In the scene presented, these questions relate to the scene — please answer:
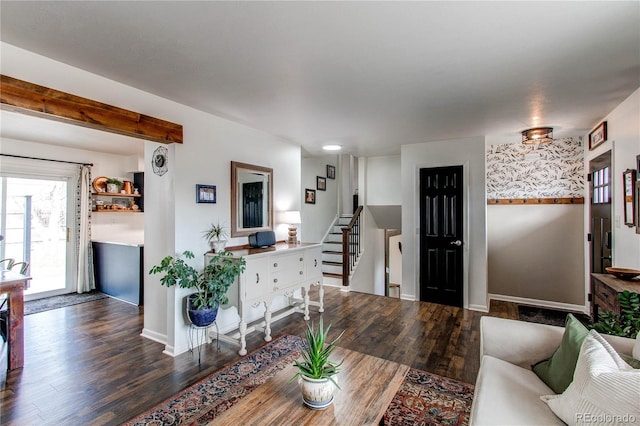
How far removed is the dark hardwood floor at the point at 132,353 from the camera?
7.07 ft

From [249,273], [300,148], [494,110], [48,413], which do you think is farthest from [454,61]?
[48,413]

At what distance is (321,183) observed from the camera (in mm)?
6484

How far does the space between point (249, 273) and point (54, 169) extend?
4.23 m

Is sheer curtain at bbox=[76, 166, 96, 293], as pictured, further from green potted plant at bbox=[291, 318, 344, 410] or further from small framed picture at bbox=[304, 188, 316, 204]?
green potted plant at bbox=[291, 318, 344, 410]

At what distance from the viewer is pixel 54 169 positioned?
4934 mm

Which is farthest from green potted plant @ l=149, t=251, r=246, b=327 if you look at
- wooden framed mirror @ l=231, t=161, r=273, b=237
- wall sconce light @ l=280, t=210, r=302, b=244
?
wall sconce light @ l=280, t=210, r=302, b=244

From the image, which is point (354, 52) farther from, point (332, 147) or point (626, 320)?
point (332, 147)

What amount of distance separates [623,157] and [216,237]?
4040 millimetres

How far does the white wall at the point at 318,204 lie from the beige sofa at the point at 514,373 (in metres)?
Result: 4.40

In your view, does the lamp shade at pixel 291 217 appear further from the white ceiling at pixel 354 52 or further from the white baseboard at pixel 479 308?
the white baseboard at pixel 479 308

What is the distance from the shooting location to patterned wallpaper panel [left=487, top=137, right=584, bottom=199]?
4.31 m

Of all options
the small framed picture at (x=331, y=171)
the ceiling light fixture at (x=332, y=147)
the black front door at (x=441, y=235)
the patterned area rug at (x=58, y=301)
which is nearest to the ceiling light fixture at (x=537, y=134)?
the black front door at (x=441, y=235)

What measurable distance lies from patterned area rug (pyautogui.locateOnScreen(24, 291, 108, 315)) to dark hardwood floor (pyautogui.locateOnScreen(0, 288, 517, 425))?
0.22m

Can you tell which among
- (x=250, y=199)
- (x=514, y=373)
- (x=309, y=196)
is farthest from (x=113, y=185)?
(x=514, y=373)
